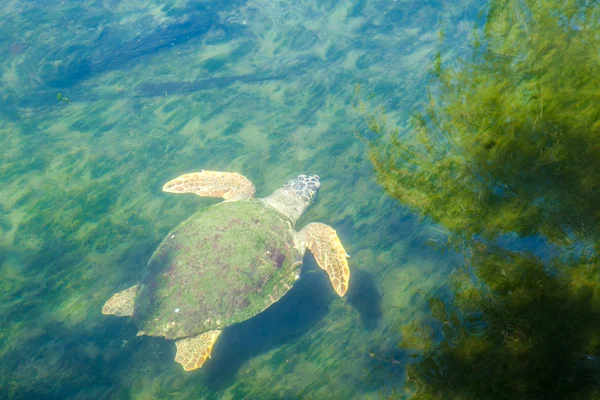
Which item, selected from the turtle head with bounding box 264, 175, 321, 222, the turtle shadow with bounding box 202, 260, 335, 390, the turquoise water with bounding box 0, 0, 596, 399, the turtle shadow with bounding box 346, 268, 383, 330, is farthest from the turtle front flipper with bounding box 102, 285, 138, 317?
the turtle shadow with bounding box 346, 268, 383, 330

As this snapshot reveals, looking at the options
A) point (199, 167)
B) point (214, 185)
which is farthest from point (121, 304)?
point (199, 167)

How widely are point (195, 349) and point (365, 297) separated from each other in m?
2.33

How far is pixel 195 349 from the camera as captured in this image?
4.38 meters

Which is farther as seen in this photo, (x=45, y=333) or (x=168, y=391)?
(x=45, y=333)

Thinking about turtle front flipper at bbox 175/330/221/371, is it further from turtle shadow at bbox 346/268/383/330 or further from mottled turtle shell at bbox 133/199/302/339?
turtle shadow at bbox 346/268/383/330

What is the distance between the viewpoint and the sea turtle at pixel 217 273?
4.36 meters

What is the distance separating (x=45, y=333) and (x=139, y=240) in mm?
1642

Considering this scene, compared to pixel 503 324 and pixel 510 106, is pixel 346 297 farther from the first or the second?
pixel 510 106

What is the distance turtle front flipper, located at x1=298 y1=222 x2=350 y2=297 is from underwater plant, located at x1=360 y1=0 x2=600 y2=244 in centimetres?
137

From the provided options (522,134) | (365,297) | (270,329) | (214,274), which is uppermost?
(522,134)

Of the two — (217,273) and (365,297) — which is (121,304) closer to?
(217,273)

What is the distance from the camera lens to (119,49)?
909 centimetres

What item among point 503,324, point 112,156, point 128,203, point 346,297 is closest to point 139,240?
point 128,203

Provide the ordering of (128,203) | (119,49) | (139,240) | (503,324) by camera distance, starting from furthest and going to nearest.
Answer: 1. (119,49)
2. (128,203)
3. (139,240)
4. (503,324)
